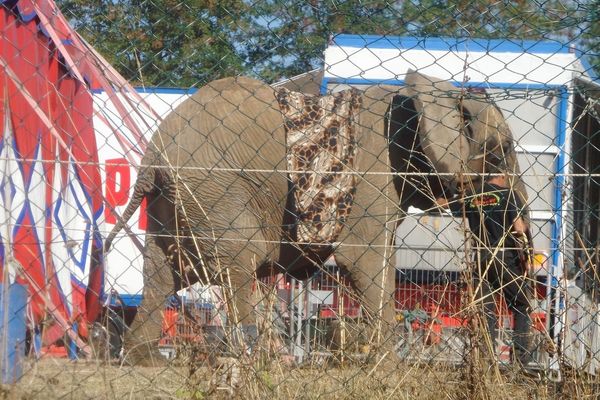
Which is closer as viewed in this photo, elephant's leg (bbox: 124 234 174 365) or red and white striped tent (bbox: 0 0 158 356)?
red and white striped tent (bbox: 0 0 158 356)

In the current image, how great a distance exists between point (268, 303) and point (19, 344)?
3.64 ft

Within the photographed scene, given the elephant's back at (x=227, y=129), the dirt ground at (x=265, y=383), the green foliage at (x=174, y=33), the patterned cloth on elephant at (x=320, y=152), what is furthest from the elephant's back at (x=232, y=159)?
the dirt ground at (x=265, y=383)

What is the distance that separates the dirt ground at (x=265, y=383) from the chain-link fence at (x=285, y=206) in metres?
0.01

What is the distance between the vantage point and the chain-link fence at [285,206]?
4176 mm

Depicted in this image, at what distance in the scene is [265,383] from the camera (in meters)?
4.10

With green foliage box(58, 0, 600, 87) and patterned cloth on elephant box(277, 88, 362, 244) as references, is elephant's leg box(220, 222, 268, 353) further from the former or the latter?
green foliage box(58, 0, 600, 87)

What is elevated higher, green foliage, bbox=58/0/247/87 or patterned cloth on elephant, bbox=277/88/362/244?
green foliage, bbox=58/0/247/87

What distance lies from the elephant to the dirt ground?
137 cm

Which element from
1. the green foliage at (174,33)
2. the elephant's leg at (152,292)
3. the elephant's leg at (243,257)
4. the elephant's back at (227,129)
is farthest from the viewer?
the elephant's leg at (152,292)

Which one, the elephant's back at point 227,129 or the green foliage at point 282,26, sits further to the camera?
the elephant's back at point 227,129

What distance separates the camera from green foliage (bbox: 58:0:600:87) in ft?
13.6

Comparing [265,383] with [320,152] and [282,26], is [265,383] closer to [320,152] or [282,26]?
[282,26]

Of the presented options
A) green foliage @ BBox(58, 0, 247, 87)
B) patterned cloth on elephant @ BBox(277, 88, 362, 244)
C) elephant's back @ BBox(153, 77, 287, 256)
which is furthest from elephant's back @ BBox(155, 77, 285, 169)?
green foliage @ BBox(58, 0, 247, 87)

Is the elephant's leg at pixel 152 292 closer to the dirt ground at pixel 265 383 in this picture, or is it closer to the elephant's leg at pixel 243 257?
the elephant's leg at pixel 243 257
